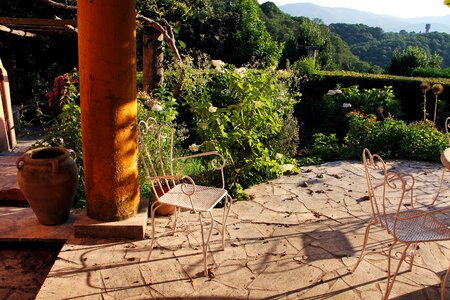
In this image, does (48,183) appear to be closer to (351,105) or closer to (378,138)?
(378,138)

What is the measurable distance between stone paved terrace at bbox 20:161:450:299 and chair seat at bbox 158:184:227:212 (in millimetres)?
407

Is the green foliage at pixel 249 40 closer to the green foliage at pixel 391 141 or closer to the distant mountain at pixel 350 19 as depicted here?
the distant mountain at pixel 350 19

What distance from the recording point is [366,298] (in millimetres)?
2545

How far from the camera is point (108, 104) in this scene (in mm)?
2980

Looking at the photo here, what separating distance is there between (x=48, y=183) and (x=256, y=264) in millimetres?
1688

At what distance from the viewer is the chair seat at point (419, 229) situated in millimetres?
2357

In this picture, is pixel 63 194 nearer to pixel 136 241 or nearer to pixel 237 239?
pixel 136 241

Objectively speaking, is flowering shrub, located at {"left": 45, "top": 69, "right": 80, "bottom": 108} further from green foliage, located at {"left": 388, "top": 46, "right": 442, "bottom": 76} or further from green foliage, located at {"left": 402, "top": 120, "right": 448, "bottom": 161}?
green foliage, located at {"left": 388, "top": 46, "right": 442, "bottom": 76}

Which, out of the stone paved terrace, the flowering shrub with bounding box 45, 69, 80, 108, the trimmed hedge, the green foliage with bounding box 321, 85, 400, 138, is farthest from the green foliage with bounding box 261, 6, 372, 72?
the stone paved terrace

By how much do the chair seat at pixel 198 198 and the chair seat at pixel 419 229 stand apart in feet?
3.78

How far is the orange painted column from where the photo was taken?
2873mm

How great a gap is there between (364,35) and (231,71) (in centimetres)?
2222

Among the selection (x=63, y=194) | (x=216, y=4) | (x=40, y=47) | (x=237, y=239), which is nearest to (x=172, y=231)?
(x=237, y=239)

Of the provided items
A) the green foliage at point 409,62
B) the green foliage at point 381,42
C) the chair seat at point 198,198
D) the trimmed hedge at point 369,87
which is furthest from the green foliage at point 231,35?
the chair seat at point 198,198
